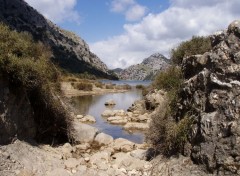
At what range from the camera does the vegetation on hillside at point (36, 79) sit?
2025 cm

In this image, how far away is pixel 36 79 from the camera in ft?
71.7

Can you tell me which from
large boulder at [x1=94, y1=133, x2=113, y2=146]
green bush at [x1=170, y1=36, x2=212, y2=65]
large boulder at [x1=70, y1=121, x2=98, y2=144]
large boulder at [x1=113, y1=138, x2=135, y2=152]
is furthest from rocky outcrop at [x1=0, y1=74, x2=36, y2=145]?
green bush at [x1=170, y1=36, x2=212, y2=65]

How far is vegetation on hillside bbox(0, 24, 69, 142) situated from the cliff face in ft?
28.9

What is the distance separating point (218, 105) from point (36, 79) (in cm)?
1042

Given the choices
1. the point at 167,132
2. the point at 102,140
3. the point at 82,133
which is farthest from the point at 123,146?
the point at 167,132

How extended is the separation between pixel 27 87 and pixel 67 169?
215 inches

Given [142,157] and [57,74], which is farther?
[57,74]

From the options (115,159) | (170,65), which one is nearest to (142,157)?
(115,159)

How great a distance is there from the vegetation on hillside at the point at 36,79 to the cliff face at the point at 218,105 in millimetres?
8796

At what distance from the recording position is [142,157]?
22.2m

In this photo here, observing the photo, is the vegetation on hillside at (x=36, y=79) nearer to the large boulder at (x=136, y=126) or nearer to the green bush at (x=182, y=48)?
the large boulder at (x=136, y=126)

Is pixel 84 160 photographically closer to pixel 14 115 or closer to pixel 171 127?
pixel 14 115

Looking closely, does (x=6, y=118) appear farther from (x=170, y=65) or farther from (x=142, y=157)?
(x=170, y=65)

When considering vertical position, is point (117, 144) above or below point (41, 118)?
below
